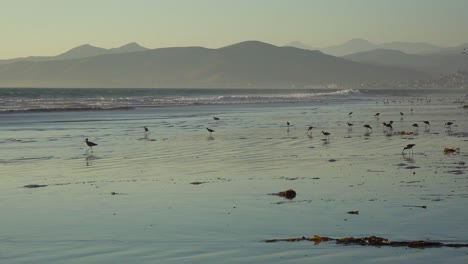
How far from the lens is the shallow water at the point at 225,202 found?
8055 mm

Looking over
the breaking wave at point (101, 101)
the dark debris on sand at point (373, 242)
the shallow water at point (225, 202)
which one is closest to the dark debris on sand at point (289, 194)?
the shallow water at point (225, 202)

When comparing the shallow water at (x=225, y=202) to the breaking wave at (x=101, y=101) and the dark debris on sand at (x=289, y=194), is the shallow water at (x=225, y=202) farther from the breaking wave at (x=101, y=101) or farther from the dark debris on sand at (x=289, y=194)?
the breaking wave at (x=101, y=101)

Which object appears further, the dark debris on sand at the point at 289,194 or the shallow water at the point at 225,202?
the dark debris on sand at the point at 289,194

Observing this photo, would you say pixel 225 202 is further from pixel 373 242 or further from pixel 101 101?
pixel 101 101

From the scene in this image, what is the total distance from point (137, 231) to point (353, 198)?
402 cm

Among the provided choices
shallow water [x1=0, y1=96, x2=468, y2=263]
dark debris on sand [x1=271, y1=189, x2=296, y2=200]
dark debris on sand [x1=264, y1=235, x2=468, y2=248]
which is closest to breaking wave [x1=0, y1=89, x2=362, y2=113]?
shallow water [x1=0, y1=96, x2=468, y2=263]

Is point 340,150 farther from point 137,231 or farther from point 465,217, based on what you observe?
point 137,231

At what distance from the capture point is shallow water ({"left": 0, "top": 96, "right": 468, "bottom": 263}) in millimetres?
8055

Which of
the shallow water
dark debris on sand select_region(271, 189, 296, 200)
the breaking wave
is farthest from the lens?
the breaking wave

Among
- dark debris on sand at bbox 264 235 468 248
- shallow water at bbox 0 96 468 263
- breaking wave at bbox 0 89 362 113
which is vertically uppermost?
dark debris on sand at bbox 264 235 468 248

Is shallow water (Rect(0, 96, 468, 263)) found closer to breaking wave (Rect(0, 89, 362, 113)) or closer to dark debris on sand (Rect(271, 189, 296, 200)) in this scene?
dark debris on sand (Rect(271, 189, 296, 200))

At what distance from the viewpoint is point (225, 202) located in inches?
440

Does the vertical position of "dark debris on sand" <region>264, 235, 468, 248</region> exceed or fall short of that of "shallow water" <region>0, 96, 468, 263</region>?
it exceeds it

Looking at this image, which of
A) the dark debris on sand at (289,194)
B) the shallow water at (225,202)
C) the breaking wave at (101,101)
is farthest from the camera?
the breaking wave at (101,101)
